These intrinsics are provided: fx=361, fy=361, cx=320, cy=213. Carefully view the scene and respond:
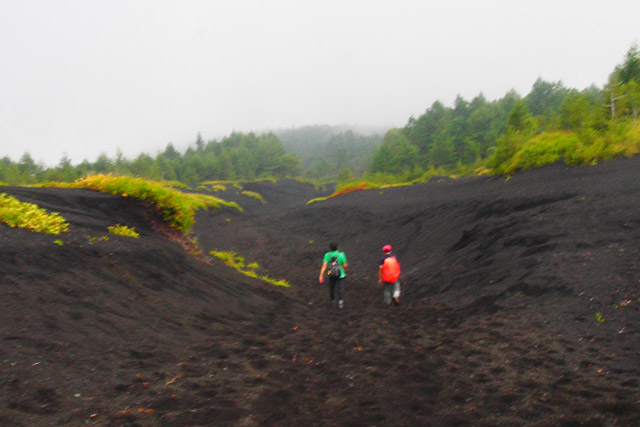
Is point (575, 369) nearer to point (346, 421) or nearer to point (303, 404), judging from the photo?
point (346, 421)

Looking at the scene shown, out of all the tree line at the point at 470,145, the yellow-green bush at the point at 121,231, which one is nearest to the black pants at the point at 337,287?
the yellow-green bush at the point at 121,231

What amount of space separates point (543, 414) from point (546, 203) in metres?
9.52

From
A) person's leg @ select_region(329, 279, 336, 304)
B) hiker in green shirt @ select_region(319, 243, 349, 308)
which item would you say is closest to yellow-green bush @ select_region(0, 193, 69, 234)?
hiker in green shirt @ select_region(319, 243, 349, 308)

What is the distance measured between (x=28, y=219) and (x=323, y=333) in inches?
226

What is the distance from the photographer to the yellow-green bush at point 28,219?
21.0 ft

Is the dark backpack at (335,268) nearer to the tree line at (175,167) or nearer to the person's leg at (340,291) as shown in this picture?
the person's leg at (340,291)

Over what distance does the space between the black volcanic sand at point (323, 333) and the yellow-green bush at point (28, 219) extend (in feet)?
1.25

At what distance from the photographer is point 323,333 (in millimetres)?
6672

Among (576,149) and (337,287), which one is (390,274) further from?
(576,149)

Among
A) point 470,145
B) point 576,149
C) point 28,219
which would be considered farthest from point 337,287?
point 470,145

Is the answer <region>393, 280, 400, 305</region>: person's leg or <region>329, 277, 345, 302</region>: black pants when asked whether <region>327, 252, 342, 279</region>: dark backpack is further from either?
<region>393, 280, 400, 305</region>: person's leg

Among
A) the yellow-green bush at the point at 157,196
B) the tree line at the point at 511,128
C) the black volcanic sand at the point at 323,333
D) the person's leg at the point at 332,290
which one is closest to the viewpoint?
the black volcanic sand at the point at 323,333

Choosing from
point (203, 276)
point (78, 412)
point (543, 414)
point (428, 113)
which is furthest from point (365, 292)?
point (428, 113)

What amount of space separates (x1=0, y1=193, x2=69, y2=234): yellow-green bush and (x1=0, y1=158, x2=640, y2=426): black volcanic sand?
382 millimetres
